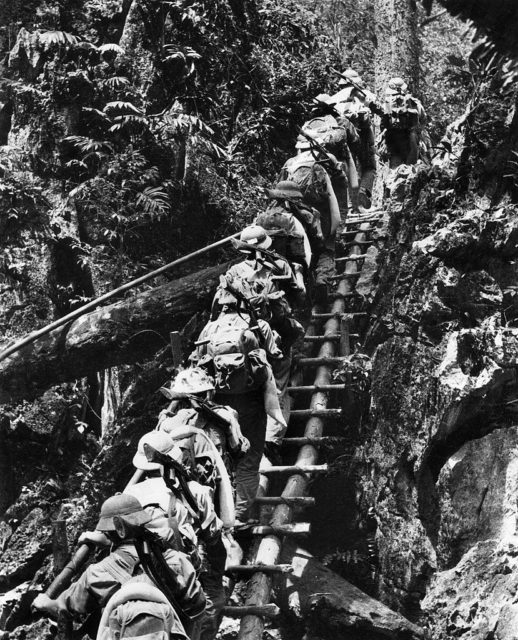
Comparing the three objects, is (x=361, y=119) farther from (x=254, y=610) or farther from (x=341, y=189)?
(x=254, y=610)

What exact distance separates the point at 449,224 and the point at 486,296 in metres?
0.88

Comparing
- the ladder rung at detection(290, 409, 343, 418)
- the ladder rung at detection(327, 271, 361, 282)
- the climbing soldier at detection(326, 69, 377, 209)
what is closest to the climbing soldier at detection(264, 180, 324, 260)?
the ladder rung at detection(327, 271, 361, 282)

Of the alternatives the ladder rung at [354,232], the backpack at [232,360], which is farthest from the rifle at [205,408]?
the ladder rung at [354,232]

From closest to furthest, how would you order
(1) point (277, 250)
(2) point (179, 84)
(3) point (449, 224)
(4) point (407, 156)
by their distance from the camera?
(3) point (449, 224)
(1) point (277, 250)
(4) point (407, 156)
(2) point (179, 84)

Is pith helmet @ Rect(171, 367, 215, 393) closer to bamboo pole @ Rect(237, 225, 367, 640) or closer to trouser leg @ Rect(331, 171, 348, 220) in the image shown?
bamboo pole @ Rect(237, 225, 367, 640)

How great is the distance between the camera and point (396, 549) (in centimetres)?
815

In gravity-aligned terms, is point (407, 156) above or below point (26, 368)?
above

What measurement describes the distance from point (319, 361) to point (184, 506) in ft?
12.8

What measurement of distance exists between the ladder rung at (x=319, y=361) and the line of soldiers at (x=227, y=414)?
1.68ft

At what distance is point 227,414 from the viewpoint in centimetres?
712

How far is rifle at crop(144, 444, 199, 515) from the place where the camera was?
5.95 m

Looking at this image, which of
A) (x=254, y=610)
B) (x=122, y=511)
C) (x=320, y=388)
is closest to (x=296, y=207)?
(x=320, y=388)

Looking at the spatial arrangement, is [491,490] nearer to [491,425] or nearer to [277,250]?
[491,425]

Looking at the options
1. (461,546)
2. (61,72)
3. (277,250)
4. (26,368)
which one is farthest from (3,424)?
(461,546)
